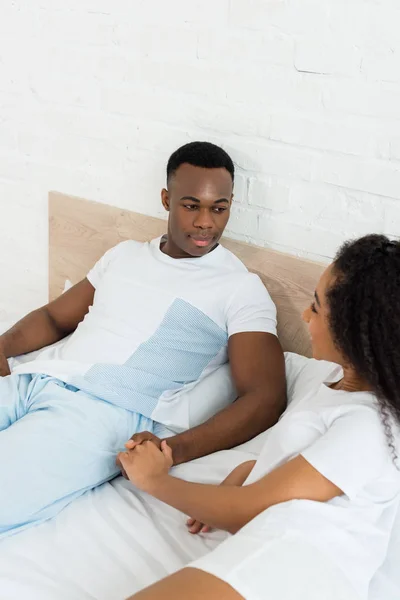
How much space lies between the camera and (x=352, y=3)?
1.47 metres

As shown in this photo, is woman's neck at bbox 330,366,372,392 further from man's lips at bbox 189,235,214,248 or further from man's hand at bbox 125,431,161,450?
man's lips at bbox 189,235,214,248

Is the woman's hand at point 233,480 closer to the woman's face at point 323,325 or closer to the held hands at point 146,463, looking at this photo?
the held hands at point 146,463

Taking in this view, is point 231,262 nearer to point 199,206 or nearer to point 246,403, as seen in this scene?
point 199,206

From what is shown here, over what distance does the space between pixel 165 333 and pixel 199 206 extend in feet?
0.93

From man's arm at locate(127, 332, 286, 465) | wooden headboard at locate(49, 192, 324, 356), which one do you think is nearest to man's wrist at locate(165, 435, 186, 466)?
man's arm at locate(127, 332, 286, 465)

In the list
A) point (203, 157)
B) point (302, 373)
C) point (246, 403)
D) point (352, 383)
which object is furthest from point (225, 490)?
point (203, 157)

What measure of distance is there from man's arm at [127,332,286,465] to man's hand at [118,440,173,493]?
127 mm

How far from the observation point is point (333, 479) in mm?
1019

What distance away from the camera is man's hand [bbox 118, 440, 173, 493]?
1271 mm

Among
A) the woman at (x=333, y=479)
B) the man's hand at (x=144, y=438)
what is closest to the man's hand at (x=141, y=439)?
the man's hand at (x=144, y=438)

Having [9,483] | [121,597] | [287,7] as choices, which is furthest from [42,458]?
[287,7]

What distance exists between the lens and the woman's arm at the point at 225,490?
3.40 feet

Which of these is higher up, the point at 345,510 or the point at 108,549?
the point at 345,510

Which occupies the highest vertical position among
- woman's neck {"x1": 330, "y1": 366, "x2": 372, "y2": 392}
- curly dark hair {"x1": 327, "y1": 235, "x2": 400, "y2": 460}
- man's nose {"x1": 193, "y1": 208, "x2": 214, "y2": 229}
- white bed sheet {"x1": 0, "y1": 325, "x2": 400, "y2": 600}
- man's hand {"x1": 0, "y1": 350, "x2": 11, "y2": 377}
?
curly dark hair {"x1": 327, "y1": 235, "x2": 400, "y2": 460}
